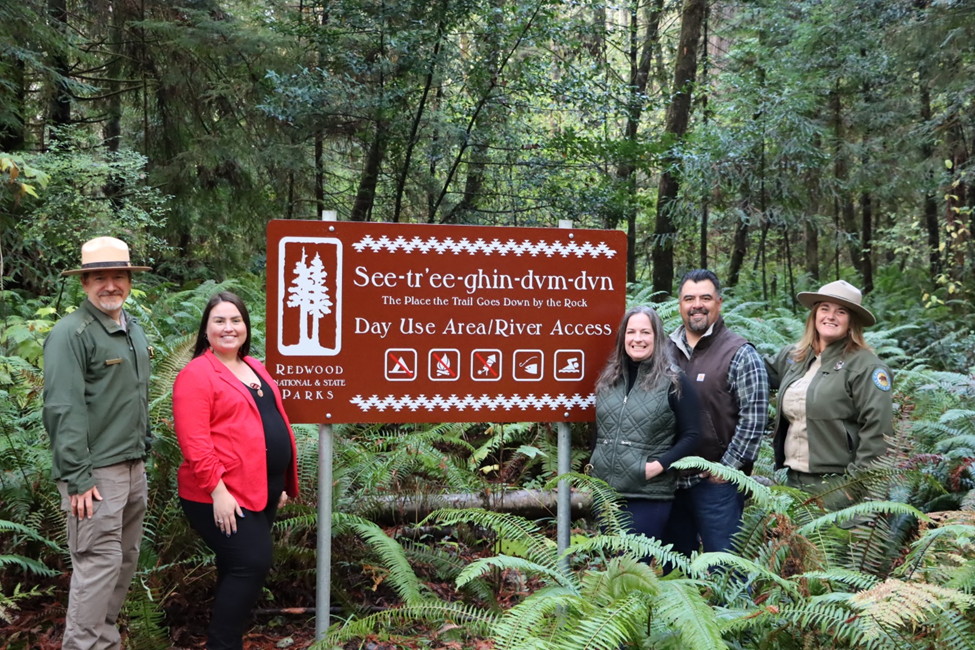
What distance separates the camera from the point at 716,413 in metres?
4.05

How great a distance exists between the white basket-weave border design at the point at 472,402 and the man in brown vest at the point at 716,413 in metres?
0.64

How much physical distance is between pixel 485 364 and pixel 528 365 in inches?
9.9

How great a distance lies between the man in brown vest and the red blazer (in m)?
2.19

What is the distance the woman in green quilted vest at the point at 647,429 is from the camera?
3.83m

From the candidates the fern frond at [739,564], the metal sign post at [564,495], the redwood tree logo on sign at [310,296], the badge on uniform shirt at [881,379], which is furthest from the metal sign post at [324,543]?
the badge on uniform shirt at [881,379]

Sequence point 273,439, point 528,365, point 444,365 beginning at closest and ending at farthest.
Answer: point 273,439, point 444,365, point 528,365

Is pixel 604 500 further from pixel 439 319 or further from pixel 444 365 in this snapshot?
pixel 439 319

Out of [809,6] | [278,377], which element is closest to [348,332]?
[278,377]

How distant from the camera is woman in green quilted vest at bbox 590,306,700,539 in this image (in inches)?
151

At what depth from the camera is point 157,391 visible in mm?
4703

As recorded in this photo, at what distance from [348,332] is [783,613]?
2.44 m

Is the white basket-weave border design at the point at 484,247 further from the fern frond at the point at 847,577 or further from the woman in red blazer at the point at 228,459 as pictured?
the fern frond at the point at 847,577

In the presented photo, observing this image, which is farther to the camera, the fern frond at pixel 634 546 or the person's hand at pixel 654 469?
the person's hand at pixel 654 469

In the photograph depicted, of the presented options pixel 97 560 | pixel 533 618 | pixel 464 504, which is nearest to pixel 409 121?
pixel 464 504
